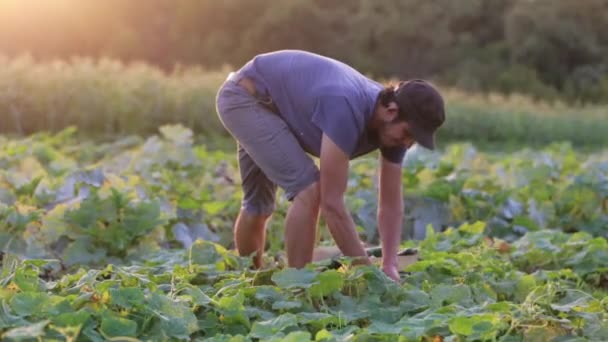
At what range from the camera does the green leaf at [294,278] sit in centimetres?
338

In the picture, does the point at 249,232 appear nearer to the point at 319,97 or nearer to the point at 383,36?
the point at 319,97

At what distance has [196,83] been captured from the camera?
45.1 ft

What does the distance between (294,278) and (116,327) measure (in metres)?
0.85

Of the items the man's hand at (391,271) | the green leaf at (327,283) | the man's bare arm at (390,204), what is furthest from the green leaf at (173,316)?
the man's bare arm at (390,204)

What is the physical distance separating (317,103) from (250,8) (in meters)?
29.3

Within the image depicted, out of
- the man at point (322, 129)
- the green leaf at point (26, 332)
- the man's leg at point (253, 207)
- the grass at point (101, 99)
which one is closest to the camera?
the green leaf at point (26, 332)

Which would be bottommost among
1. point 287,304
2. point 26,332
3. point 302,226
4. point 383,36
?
point 383,36

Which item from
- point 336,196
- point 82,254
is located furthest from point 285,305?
point 82,254

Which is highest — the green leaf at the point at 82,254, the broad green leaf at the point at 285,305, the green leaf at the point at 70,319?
the green leaf at the point at 70,319

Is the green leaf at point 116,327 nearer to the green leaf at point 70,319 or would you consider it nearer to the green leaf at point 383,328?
the green leaf at point 70,319

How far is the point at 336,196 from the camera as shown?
143 inches

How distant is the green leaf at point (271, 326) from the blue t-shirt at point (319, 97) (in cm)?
79

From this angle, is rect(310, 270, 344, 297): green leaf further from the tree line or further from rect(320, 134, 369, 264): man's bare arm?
the tree line

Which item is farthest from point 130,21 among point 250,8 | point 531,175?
point 531,175
